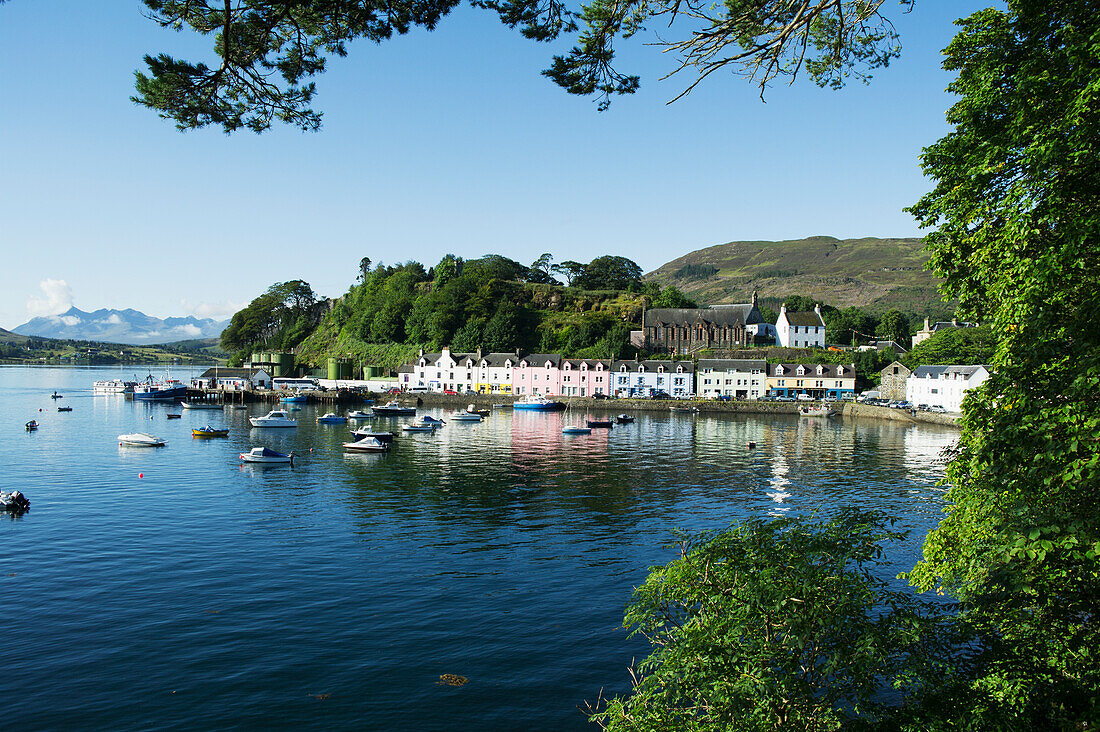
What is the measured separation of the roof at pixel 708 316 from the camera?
119375 mm

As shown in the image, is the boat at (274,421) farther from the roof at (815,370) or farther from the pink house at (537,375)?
the roof at (815,370)

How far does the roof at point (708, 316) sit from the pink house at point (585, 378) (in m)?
22.0

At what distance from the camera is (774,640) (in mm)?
8492

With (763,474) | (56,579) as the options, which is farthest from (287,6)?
(763,474)

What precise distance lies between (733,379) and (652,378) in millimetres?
12510

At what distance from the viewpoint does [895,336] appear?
12025cm

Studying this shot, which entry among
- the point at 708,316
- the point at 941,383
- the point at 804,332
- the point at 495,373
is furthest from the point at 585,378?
the point at 941,383

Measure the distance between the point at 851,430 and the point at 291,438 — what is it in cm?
5553

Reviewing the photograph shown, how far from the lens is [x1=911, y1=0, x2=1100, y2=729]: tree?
322 inches

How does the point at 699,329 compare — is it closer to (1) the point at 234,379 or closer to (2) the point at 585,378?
(2) the point at 585,378

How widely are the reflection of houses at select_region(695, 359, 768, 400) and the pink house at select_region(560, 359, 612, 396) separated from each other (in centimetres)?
1466

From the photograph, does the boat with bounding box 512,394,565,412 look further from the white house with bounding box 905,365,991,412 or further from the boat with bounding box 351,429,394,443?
the white house with bounding box 905,365,991,412

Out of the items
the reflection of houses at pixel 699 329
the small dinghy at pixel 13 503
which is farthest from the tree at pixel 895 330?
the small dinghy at pixel 13 503

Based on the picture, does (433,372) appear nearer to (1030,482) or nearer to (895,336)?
(895,336)
